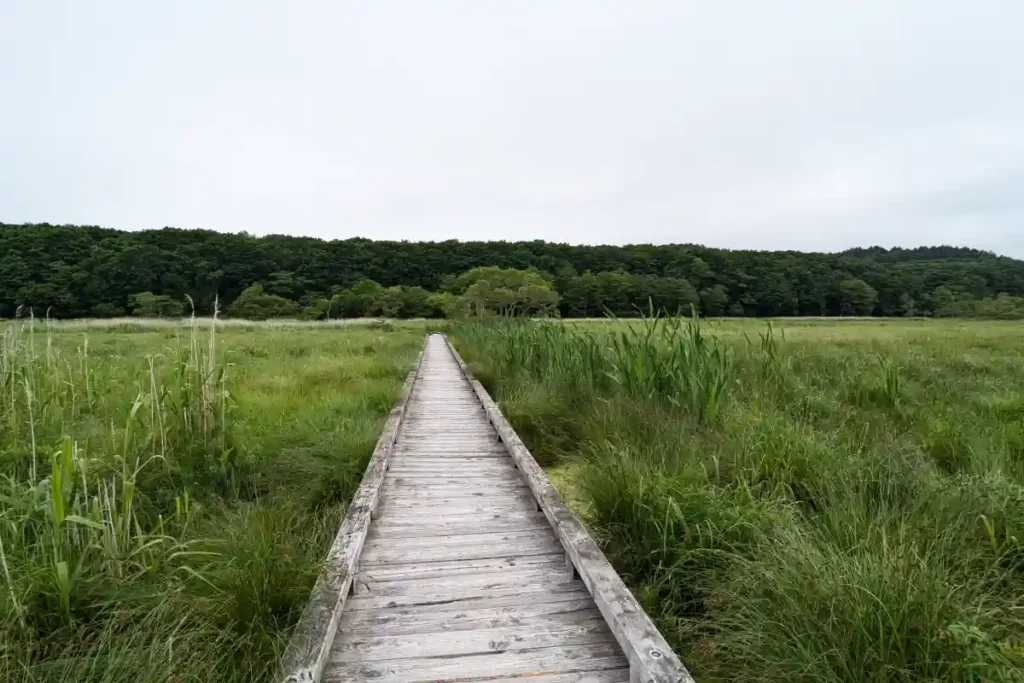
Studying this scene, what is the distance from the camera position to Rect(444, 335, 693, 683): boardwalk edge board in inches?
71.7

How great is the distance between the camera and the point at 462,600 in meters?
2.51

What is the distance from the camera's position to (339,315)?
194ft

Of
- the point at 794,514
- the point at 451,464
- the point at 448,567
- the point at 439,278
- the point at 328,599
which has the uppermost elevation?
the point at 439,278

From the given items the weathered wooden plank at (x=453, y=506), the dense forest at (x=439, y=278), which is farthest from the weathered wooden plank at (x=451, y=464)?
the dense forest at (x=439, y=278)

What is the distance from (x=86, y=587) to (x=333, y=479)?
1925 millimetres

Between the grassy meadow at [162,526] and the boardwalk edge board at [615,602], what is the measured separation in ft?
4.40

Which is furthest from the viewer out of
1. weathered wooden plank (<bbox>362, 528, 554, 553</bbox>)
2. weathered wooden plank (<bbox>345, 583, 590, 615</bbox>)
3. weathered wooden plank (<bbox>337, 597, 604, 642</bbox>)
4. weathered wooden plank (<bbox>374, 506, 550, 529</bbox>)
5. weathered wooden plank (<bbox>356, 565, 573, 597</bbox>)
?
weathered wooden plank (<bbox>374, 506, 550, 529</bbox>)

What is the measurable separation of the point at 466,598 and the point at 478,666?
1.70ft

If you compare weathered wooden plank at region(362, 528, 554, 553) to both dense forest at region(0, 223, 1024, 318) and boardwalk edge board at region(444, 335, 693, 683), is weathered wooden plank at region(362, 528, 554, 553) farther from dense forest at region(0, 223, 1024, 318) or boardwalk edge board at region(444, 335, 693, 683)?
dense forest at region(0, 223, 1024, 318)

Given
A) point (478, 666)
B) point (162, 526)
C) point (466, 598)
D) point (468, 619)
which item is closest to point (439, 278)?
point (162, 526)

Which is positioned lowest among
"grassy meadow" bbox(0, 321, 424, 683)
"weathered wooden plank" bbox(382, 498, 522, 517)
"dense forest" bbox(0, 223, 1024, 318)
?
"weathered wooden plank" bbox(382, 498, 522, 517)

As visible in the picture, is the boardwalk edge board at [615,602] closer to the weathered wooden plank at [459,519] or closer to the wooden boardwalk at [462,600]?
the wooden boardwalk at [462,600]

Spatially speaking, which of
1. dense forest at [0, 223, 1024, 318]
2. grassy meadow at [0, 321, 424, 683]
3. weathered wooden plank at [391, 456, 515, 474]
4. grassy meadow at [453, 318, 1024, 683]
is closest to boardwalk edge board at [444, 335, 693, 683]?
grassy meadow at [453, 318, 1024, 683]

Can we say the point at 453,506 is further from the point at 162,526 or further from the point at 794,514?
the point at 794,514
